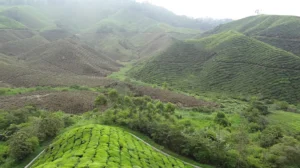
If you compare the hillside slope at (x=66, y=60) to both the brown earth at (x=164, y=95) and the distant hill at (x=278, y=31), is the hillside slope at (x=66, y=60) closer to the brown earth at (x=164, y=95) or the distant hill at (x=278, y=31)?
the brown earth at (x=164, y=95)

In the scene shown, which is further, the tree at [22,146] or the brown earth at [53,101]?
the brown earth at [53,101]

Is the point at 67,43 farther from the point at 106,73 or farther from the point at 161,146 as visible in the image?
the point at 161,146

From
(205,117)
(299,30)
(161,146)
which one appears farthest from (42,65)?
(299,30)

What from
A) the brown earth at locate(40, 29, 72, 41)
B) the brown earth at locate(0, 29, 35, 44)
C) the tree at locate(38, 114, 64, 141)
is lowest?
the tree at locate(38, 114, 64, 141)

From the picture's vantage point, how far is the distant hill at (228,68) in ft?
264

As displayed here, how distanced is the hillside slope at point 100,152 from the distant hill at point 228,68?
59.0m

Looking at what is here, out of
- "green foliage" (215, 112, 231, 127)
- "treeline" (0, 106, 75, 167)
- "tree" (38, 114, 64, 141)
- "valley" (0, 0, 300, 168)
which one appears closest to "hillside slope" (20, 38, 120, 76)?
"valley" (0, 0, 300, 168)

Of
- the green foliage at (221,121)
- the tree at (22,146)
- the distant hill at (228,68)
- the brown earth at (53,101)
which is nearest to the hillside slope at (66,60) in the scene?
the distant hill at (228,68)

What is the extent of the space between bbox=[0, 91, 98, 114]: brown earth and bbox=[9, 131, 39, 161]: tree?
28122 mm

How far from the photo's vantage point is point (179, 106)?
6569cm

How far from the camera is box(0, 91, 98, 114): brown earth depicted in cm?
5888

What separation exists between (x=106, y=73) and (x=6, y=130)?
7368 cm

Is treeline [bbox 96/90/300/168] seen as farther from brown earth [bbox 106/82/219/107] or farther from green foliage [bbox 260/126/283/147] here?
brown earth [bbox 106/82/219/107]

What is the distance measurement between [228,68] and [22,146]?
80.1 meters
